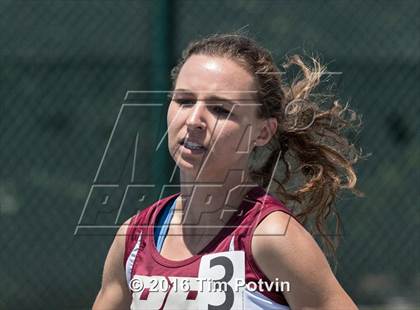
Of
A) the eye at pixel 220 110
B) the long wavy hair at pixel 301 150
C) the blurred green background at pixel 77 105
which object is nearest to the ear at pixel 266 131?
the long wavy hair at pixel 301 150

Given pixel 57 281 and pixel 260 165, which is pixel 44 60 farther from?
pixel 260 165

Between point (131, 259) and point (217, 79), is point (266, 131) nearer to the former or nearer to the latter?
point (217, 79)

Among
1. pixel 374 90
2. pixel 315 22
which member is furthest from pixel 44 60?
pixel 374 90

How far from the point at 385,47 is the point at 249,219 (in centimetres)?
238

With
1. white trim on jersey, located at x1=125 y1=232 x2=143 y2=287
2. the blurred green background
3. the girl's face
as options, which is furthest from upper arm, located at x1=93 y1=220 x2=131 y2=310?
the blurred green background

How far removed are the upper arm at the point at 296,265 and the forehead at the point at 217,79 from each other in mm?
367

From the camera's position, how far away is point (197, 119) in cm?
221

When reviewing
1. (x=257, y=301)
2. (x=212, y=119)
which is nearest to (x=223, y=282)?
(x=257, y=301)

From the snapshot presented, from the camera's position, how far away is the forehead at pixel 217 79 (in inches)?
88.3

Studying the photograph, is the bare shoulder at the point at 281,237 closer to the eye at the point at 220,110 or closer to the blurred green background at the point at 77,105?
the eye at the point at 220,110

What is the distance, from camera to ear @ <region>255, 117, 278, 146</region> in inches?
95.1

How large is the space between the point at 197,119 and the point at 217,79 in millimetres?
128

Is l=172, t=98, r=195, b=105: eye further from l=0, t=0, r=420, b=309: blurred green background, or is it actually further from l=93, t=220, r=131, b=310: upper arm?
l=0, t=0, r=420, b=309: blurred green background

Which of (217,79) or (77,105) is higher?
Answer: (77,105)
